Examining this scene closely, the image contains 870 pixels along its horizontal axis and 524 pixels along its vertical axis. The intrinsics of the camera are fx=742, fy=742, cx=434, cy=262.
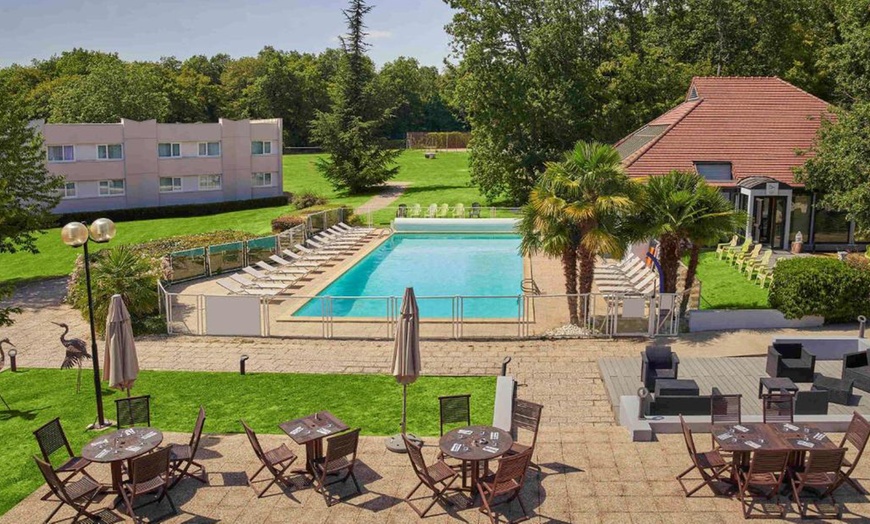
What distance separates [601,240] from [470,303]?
22.1ft

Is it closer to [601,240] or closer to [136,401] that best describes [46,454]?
[136,401]

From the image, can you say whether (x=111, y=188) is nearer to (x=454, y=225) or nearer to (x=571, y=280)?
(x=454, y=225)

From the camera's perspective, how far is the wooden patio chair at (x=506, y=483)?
10.3 metres

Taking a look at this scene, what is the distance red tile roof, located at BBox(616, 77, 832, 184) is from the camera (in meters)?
31.6

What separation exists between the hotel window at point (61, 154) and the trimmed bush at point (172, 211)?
11.1 ft

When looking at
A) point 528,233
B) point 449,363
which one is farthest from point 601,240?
point 449,363

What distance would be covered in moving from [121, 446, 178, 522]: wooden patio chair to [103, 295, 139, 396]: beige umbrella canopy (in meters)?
2.68

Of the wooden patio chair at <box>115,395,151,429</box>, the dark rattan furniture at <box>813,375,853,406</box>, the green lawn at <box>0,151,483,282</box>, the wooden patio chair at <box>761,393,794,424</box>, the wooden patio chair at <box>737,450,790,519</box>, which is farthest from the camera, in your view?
the green lawn at <box>0,151,483,282</box>

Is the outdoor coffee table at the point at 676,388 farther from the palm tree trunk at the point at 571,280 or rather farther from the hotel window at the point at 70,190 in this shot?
the hotel window at the point at 70,190

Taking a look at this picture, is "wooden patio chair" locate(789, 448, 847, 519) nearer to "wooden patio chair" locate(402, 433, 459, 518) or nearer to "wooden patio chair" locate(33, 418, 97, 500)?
"wooden patio chair" locate(402, 433, 459, 518)

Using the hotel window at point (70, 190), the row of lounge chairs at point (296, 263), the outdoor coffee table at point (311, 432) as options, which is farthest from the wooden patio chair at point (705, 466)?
the hotel window at point (70, 190)

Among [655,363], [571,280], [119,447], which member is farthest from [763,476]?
[571,280]

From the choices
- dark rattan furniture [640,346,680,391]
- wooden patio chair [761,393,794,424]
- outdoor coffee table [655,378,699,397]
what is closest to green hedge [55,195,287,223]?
dark rattan furniture [640,346,680,391]

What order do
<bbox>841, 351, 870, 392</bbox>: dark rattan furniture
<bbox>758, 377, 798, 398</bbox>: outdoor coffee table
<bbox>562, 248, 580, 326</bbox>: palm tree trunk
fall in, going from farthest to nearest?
<bbox>562, 248, 580, 326</bbox>: palm tree trunk, <bbox>841, 351, 870, 392</bbox>: dark rattan furniture, <bbox>758, 377, 798, 398</bbox>: outdoor coffee table
